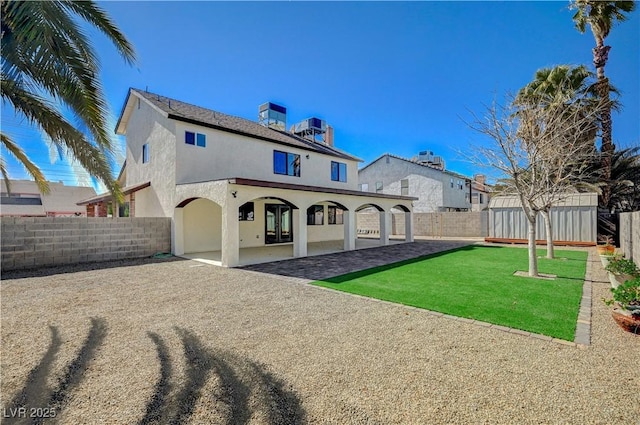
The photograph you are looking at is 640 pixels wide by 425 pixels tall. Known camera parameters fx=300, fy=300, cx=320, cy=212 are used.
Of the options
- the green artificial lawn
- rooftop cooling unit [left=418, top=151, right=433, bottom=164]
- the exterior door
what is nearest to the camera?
the green artificial lawn

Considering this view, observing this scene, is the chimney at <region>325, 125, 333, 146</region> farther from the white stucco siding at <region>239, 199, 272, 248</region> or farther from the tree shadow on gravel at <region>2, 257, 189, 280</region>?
the tree shadow on gravel at <region>2, 257, 189, 280</region>

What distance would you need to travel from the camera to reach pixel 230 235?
11.1 metres

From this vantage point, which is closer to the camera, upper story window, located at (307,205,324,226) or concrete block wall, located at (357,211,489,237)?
upper story window, located at (307,205,324,226)

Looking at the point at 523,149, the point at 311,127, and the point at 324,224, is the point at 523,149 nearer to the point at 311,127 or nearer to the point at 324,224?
the point at 324,224

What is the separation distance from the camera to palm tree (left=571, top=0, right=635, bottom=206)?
52.1 ft

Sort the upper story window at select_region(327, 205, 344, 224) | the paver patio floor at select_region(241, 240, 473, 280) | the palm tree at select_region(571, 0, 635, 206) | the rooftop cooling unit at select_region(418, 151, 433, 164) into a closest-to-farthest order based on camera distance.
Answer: the paver patio floor at select_region(241, 240, 473, 280)
the palm tree at select_region(571, 0, 635, 206)
the upper story window at select_region(327, 205, 344, 224)
the rooftop cooling unit at select_region(418, 151, 433, 164)

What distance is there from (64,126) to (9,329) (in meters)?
3.77

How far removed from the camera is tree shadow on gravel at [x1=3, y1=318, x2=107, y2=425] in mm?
3008

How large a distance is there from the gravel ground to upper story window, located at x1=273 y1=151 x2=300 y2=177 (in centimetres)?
1261

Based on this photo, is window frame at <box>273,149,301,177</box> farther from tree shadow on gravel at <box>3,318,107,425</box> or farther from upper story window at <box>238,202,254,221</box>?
tree shadow on gravel at <box>3,318,107,425</box>

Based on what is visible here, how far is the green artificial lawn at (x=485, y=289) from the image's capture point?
5.67 metres

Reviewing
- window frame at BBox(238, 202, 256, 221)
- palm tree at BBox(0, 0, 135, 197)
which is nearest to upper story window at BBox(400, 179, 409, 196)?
window frame at BBox(238, 202, 256, 221)

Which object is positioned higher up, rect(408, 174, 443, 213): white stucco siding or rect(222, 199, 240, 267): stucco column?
rect(408, 174, 443, 213): white stucco siding

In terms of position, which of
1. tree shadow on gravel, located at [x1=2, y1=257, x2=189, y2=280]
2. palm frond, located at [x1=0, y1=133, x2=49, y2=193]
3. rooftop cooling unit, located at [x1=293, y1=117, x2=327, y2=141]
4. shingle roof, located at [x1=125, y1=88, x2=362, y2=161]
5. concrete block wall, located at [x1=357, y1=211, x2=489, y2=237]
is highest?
rooftop cooling unit, located at [x1=293, y1=117, x2=327, y2=141]
